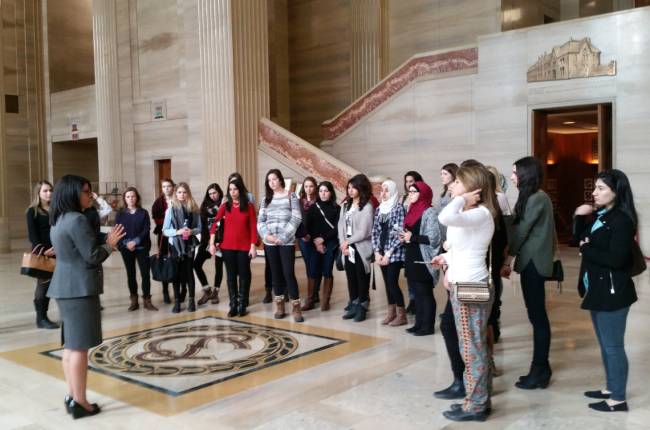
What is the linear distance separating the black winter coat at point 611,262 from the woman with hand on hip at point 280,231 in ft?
11.4

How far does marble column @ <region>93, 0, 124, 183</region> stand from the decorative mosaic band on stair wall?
22.9 ft

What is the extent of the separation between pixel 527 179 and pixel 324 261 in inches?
142

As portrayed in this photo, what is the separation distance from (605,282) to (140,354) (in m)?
3.93

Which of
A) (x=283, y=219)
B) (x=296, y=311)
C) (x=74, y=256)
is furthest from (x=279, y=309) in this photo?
(x=74, y=256)

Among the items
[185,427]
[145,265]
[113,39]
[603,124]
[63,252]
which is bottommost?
[185,427]

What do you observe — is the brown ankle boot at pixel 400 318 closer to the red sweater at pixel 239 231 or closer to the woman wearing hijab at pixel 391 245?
the woman wearing hijab at pixel 391 245

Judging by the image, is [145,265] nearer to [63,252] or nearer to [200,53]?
[63,252]

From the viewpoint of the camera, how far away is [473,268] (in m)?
3.58

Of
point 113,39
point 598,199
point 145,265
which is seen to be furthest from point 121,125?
point 598,199

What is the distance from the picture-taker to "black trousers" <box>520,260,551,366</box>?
4.23 metres

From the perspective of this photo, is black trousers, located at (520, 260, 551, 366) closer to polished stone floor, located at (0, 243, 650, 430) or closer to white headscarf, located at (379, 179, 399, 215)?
polished stone floor, located at (0, 243, 650, 430)

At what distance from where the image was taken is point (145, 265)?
759 cm

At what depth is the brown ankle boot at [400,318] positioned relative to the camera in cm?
638

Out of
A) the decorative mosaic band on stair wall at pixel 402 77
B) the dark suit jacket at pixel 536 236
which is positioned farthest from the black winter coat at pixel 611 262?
the decorative mosaic band on stair wall at pixel 402 77
